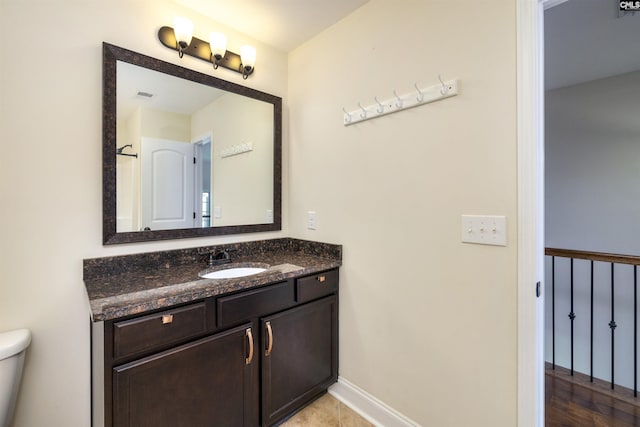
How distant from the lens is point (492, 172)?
1.19m

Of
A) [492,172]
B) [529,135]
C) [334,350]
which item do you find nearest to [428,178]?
[492,172]

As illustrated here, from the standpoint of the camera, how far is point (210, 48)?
68.1 inches

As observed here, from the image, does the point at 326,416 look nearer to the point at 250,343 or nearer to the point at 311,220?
the point at 250,343

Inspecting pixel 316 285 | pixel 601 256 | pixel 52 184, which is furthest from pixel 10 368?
pixel 601 256

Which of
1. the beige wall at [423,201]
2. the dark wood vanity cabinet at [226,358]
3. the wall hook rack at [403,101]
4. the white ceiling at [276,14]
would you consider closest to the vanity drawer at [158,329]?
the dark wood vanity cabinet at [226,358]

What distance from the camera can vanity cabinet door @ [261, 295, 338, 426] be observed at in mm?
1438

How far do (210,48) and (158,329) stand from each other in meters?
1.61

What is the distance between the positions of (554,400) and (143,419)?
99.1 inches

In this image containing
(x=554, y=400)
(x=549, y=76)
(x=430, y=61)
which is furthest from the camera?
(x=549, y=76)

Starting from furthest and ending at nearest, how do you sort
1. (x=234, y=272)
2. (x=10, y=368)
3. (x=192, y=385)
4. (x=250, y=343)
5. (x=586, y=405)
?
(x=586, y=405) < (x=234, y=272) < (x=250, y=343) < (x=192, y=385) < (x=10, y=368)

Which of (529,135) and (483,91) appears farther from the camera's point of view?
(483,91)

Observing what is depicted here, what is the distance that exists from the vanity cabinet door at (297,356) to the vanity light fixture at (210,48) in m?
1.57

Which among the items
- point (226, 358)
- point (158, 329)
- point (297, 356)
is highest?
point (158, 329)

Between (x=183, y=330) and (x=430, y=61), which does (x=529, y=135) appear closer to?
(x=430, y=61)
